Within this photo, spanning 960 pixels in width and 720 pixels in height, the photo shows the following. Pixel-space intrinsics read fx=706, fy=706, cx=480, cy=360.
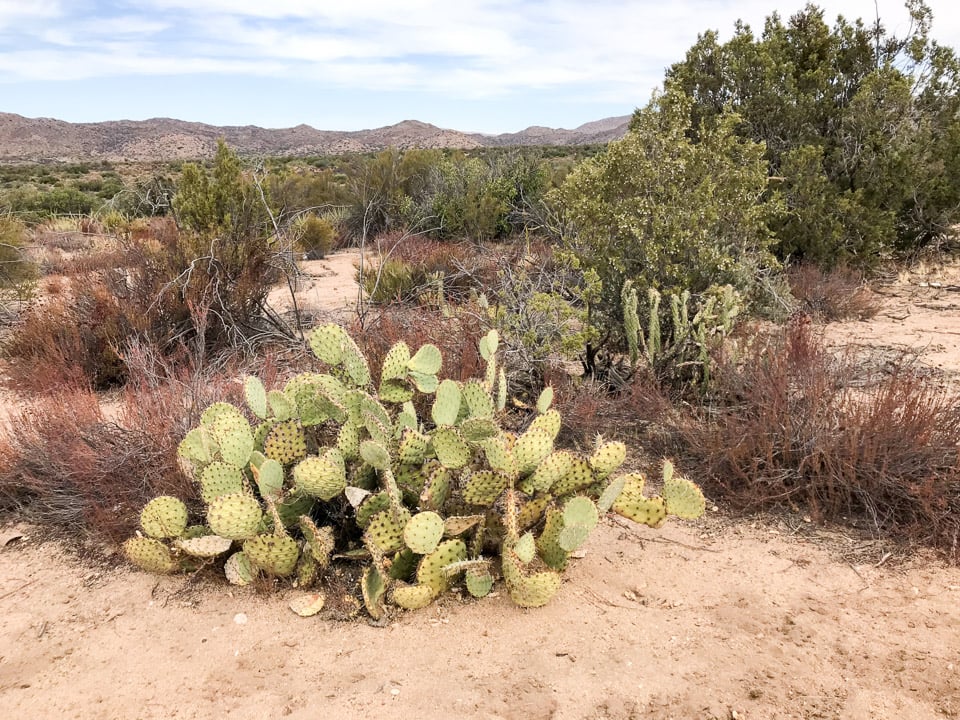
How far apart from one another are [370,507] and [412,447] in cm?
30

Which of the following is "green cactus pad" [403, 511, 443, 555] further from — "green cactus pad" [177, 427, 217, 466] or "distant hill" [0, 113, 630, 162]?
"distant hill" [0, 113, 630, 162]

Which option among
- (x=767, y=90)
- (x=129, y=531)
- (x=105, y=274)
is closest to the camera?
(x=129, y=531)

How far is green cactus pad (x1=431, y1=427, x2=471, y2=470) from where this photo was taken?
2945mm

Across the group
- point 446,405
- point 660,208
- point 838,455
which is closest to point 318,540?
point 446,405

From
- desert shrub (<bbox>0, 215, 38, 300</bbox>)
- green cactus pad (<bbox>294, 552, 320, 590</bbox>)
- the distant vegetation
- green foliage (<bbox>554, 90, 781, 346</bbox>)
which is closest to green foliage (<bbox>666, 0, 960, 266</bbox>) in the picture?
the distant vegetation

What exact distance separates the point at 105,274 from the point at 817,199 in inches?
301

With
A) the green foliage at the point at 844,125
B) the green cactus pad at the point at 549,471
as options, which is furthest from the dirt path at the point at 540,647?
the green foliage at the point at 844,125

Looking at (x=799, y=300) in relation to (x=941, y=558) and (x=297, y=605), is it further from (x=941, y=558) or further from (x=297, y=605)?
(x=297, y=605)

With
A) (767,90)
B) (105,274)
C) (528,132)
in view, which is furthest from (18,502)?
(528,132)

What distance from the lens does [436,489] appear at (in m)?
2.92

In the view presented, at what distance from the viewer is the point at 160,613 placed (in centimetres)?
296

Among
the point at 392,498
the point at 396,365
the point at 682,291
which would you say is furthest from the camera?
the point at 682,291

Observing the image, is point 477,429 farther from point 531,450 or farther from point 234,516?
point 234,516

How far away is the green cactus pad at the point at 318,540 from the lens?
9.55 feet
